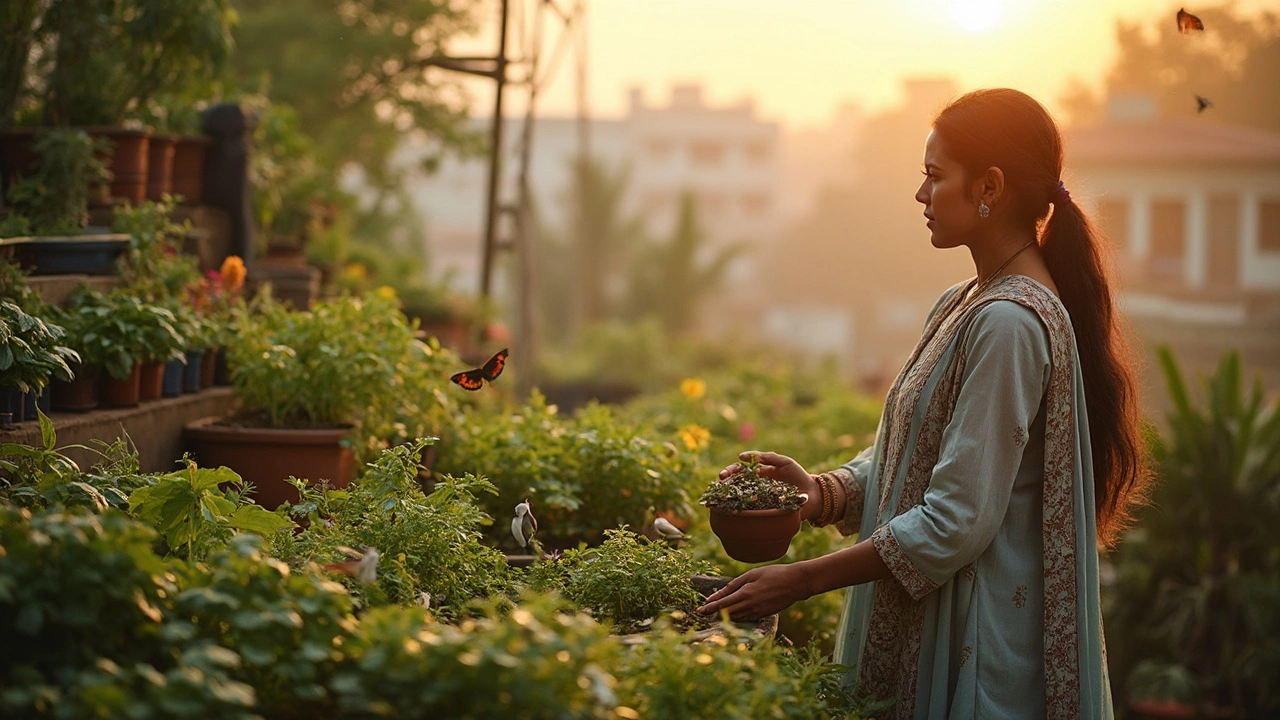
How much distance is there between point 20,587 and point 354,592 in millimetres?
573

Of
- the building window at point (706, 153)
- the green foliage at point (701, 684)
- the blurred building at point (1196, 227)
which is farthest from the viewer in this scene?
the building window at point (706, 153)

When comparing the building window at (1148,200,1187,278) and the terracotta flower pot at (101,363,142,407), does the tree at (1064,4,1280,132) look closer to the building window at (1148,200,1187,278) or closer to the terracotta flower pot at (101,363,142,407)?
the building window at (1148,200,1187,278)

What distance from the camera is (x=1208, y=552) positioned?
26.4 ft

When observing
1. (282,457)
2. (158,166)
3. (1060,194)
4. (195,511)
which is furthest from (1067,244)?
(158,166)

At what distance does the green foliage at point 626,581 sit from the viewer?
2.28 meters

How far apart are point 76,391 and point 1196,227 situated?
2059 cm

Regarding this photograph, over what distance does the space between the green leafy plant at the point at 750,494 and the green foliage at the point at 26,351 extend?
4.70 ft

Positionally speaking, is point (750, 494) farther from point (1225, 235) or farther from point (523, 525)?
point (1225, 235)

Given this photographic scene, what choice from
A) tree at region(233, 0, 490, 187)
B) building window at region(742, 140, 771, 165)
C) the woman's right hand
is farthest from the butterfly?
building window at region(742, 140, 771, 165)

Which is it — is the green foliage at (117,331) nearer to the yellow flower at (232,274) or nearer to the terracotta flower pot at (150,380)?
the terracotta flower pot at (150,380)

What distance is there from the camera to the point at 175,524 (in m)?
2.21

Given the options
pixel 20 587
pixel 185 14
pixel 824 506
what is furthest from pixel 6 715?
pixel 185 14

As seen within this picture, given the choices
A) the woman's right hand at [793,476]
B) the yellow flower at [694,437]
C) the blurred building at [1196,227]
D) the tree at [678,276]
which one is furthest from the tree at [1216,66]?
the tree at [678,276]

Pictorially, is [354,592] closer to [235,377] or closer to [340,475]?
[340,475]
